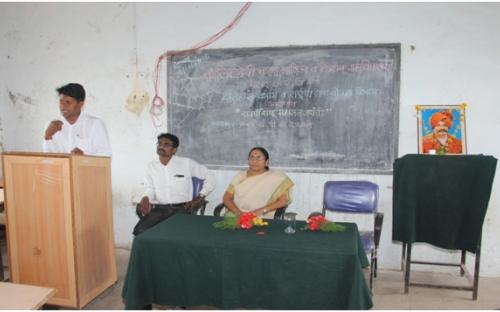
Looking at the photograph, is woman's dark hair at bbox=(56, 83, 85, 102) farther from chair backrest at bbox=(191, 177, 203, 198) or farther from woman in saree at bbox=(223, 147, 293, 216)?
woman in saree at bbox=(223, 147, 293, 216)

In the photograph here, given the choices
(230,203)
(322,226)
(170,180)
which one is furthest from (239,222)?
(170,180)

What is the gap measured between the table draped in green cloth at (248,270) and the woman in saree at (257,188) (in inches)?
35.7

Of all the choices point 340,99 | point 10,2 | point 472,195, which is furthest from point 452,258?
point 10,2

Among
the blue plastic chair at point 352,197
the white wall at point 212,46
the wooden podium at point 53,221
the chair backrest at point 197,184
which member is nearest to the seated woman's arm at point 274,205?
the blue plastic chair at point 352,197

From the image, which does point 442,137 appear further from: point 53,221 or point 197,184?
point 53,221

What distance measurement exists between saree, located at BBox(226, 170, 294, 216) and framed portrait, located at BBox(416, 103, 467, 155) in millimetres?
1207

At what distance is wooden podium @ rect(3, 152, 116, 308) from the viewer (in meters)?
2.64

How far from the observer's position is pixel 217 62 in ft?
12.7

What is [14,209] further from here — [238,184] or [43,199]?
[238,184]

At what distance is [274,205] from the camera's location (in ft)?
10.6

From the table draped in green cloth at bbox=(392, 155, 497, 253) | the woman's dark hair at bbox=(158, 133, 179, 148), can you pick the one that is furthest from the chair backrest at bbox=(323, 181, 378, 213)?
the woman's dark hair at bbox=(158, 133, 179, 148)

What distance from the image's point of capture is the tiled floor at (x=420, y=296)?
2.92m

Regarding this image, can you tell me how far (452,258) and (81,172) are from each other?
125 inches

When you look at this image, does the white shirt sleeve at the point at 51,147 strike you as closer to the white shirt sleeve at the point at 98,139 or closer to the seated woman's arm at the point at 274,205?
the white shirt sleeve at the point at 98,139
